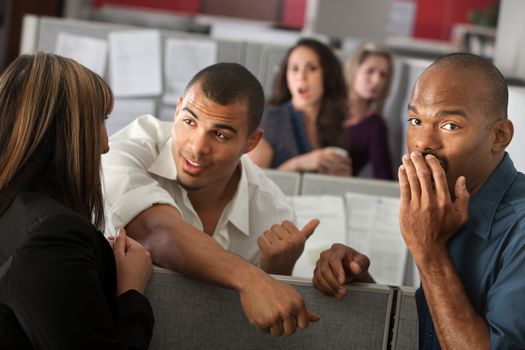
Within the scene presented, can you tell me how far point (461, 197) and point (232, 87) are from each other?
0.62 m

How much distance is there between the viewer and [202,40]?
364cm

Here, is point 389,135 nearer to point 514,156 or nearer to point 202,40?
point 202,40

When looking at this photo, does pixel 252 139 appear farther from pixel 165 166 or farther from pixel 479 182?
pixel 479 182

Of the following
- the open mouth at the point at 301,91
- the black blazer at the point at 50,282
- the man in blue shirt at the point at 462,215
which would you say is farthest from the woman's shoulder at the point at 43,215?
the open mouth at the point at 301,91

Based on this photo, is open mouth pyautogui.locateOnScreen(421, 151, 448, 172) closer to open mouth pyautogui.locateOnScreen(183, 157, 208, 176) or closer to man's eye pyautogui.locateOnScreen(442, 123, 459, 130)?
man's eye pyautogui.locateOnScreen(442, 123, 459, 130)

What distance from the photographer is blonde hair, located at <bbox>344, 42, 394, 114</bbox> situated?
3.59 metres

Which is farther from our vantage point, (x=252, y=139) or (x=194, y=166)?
(x=252, y=139)

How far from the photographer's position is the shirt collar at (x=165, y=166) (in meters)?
1.65

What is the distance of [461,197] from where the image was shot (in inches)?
47.7

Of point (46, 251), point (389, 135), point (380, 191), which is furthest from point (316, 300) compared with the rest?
point (389, 135)

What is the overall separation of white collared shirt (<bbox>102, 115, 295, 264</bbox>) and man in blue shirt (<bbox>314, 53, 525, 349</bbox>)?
1.20 feet

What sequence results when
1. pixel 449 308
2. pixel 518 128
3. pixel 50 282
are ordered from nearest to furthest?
pixel 50 282
pixel 449 308
pixel 518 128

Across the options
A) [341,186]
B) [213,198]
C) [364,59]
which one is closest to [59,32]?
[364,59]

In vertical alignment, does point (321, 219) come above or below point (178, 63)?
below
